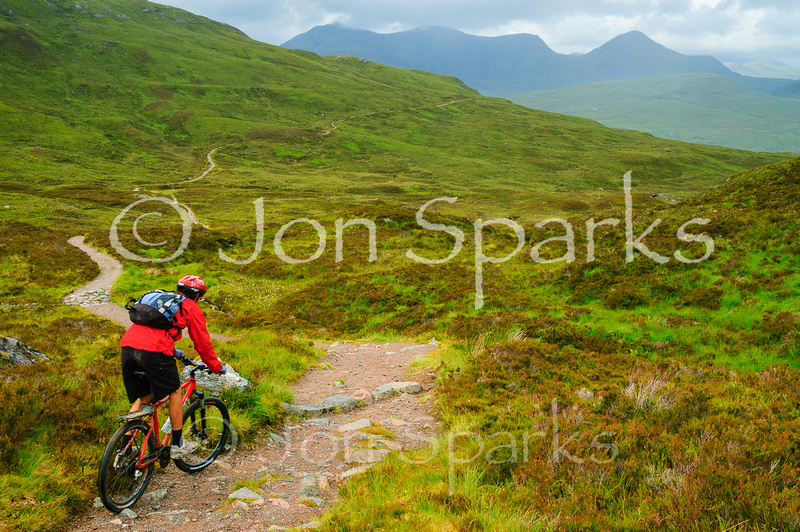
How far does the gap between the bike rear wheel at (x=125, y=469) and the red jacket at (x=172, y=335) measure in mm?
1192

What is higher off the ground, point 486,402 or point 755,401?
point 755,401

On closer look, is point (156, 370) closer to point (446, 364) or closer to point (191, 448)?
point (191, 448)

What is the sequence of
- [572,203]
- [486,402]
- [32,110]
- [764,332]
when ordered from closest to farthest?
[486,402], [764,332], [572,203], [32,110]

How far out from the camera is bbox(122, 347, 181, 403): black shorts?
6.67 m

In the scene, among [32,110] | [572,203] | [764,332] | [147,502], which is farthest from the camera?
[32,110]

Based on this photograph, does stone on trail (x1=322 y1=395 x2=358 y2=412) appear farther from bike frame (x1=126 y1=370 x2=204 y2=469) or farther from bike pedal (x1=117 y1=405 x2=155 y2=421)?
bike pedal (x1=117 y1=405 x2=155 y2=421)

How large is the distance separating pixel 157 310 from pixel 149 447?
231 centimetres

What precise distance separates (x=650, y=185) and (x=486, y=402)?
6044 inches

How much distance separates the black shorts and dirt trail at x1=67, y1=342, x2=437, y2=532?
1620 millimetres

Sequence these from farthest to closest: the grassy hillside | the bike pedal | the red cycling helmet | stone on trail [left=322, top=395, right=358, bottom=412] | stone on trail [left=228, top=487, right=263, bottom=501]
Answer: stone on trail [left=322, top=395, right=358, bottom=412] → the red cycling helmet → stone on trail [left=228, top=487, right=263, bottom=501] → the bike pedal → the grassy hillside

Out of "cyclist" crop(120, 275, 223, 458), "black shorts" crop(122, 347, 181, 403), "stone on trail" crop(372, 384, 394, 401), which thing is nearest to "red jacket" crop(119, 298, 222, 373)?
"cyclist" crop(120, 275, 223, 458)

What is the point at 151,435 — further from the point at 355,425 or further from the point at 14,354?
the point at 14,354

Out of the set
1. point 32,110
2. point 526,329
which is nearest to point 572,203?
point 526,329

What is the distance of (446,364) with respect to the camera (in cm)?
1222
